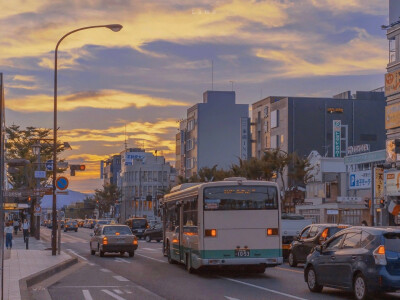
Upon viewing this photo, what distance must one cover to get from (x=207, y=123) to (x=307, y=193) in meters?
47.8

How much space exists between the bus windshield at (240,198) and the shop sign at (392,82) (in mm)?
39845

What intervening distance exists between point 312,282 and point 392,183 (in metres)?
46.3

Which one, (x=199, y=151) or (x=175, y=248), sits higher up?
(x=199, y=151)

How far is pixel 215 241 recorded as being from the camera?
25.3 metres

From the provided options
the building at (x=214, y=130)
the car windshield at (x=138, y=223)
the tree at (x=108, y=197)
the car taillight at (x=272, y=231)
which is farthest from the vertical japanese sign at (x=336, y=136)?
the tree at (x=108, y=197)

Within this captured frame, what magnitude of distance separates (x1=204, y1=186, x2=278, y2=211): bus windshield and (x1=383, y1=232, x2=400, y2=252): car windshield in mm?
9348

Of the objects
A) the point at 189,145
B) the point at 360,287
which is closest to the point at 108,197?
the point at 189,145

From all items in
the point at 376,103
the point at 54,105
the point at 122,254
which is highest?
the point at 376,103

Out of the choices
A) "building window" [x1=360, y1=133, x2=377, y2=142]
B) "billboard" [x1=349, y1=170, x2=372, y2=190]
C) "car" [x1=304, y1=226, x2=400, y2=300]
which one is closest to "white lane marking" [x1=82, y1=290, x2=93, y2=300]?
"car" [x1=304, y1=226, x2=400, y2=300]

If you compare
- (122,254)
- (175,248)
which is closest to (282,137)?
(122,254)

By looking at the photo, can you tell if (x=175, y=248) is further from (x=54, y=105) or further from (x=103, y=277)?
(x=54, y=105)

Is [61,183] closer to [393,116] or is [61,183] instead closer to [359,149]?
[393,116]

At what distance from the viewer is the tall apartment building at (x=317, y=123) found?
101m

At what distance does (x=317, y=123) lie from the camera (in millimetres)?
102875
